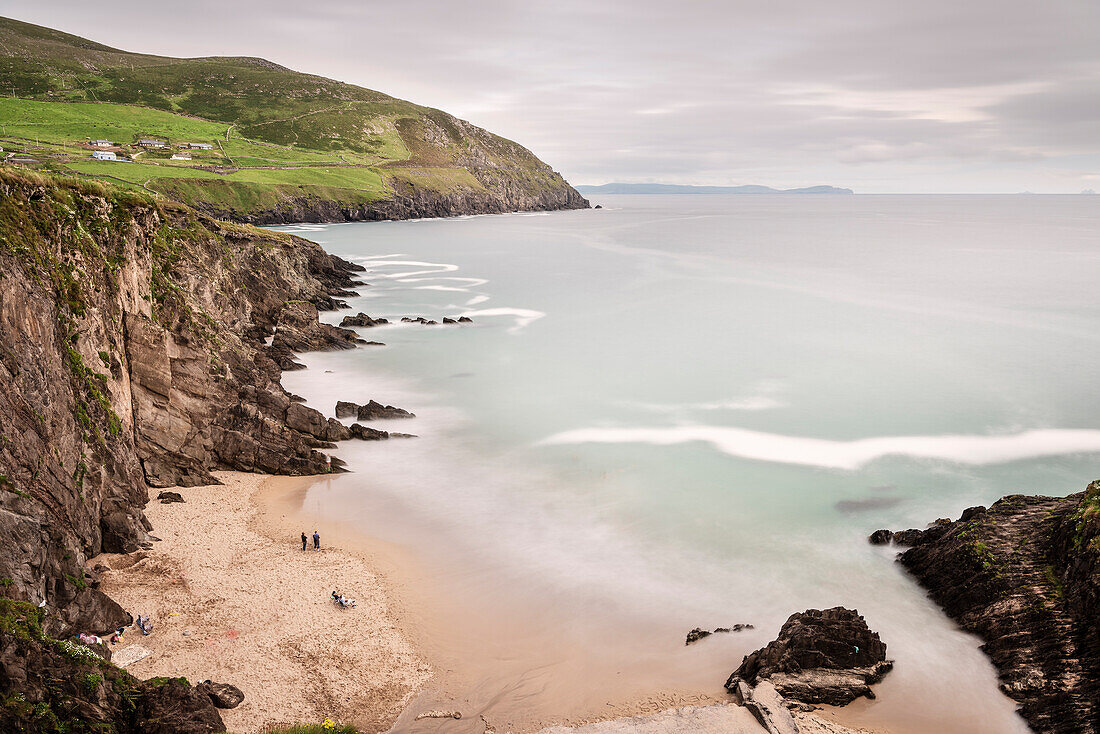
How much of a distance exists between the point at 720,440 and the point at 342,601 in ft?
78.4

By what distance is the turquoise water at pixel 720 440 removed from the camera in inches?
951

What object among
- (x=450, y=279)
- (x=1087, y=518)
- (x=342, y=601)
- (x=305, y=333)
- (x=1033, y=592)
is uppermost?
(x=450, y=279)

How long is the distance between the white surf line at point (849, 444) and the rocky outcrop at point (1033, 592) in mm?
11567

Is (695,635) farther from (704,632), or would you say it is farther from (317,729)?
(317,729)

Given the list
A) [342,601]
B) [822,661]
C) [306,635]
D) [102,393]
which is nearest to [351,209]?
[102,393]

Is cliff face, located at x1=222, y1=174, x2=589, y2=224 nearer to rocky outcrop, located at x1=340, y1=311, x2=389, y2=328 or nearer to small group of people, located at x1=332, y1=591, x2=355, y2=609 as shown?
rocky outcrop, located at x1=340, y1=311, x2=389, y2=328

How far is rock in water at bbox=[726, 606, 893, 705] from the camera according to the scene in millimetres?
18578

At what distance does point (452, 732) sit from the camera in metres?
17.2

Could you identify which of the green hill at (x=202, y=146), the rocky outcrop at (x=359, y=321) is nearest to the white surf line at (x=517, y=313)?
the rocky outcrop at (x=359, y=321)

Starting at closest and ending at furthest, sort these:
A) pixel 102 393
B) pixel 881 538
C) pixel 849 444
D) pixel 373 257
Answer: pixel 102 393 < pixel 881 538 < pixel 849 444 < pixel 373 257

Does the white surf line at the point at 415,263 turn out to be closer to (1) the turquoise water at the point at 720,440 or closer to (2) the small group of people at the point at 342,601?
(1) the turquoise water at the point at 720,440

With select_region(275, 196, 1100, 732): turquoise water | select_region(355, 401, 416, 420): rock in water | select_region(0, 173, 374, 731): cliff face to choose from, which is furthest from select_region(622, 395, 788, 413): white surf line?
select_region(0, 173, 374, 731): cliff face

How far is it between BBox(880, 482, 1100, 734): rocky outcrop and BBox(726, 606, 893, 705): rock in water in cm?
362

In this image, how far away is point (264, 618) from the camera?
2130 centimetres
